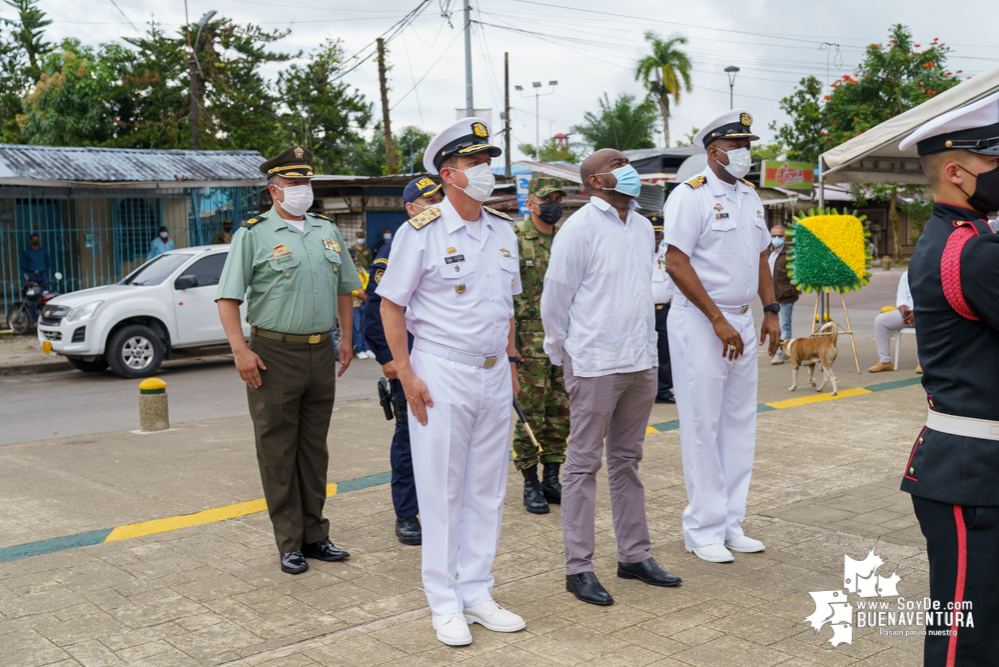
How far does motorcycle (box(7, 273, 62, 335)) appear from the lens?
17.2 m

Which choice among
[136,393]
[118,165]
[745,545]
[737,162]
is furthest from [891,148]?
[118,165]

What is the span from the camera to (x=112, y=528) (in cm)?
545

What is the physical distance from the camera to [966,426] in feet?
8.42

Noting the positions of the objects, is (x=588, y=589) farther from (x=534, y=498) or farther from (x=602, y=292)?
(x=534, y=498)

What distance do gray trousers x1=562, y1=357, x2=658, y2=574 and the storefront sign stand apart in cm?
2459

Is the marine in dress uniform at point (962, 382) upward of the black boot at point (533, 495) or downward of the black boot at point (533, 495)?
upward

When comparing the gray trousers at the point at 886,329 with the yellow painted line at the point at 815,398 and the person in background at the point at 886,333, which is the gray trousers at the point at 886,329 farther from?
the yellow painted line at the point at 815,398

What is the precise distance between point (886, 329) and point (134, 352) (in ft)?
32.9

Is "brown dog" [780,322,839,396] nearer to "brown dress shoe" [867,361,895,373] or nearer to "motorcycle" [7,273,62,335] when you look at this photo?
"brown dress shoe" [867,361,895,373]

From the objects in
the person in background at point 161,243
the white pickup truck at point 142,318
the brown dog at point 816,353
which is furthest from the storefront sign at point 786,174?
the white pickup truck at point 142,318

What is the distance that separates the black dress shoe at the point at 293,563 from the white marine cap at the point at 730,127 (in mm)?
3061

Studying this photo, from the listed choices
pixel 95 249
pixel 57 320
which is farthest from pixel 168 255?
pixel 95 249

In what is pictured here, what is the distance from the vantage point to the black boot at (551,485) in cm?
580

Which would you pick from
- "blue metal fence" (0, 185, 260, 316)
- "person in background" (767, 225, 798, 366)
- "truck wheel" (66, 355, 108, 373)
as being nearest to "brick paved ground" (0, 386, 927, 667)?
"person in background" (767, 225, 798, 366)
